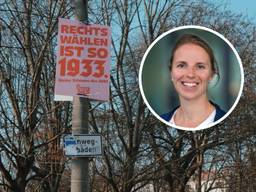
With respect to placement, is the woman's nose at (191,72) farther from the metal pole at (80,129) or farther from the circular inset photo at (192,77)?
the metal pole at (80,129)

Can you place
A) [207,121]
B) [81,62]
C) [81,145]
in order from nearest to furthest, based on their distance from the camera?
[207,121]
[81,62]
[81,145]

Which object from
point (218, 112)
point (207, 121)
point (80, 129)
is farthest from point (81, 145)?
point (218, 112)

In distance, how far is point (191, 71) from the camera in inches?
152

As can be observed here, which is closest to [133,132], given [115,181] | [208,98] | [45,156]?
[115,181]

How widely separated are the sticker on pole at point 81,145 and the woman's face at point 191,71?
3.07 meters

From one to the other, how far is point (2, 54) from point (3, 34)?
0.78 meters

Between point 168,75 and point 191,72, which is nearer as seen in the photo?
point 191,72

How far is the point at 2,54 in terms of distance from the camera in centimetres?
1524

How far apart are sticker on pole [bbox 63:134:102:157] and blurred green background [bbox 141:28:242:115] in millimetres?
2886

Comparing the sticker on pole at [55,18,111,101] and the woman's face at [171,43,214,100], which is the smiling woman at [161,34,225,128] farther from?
the sticker on pole at [55,18,111,101]

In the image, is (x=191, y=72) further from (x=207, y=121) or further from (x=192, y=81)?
(x=207, y=121)

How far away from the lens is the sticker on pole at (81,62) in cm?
668

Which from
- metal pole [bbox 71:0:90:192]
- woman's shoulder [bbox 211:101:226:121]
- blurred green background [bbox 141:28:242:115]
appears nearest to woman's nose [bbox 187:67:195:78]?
blurred green background [bbox 141:28:242:115]

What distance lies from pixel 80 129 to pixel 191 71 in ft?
11.1
